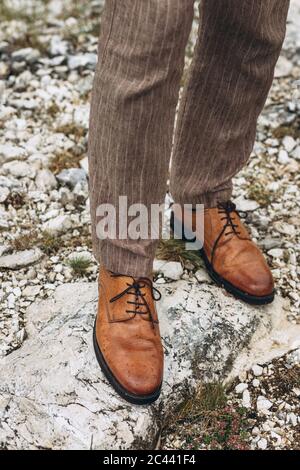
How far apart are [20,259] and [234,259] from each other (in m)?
0.87

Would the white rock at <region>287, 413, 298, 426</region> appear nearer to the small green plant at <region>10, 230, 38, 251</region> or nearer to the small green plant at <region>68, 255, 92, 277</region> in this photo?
the small green plant at <region>68, 255, 92, 277</region>

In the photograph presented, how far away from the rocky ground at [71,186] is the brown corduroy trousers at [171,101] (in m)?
0.50

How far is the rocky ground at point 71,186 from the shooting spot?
2.21m

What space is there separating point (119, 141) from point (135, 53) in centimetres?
25

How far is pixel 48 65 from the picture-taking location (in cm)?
386

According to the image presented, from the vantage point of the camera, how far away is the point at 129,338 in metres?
2.04

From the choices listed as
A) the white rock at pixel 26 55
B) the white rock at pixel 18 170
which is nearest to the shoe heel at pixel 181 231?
the white rock at pixel 18 170

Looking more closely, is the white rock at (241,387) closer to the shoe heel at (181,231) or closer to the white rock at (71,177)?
the shoe heel at (181,231)

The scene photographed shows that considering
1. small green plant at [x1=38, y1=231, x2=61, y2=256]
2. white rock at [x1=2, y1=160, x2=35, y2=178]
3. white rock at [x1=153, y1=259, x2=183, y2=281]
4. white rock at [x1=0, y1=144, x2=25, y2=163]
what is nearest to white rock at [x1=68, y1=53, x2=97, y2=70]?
white rock at [x1=0, y1=144, x2=25, y2=163]

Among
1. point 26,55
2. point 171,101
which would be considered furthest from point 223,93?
point 26,55

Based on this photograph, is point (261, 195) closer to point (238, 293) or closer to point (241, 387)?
point (238, 293)
